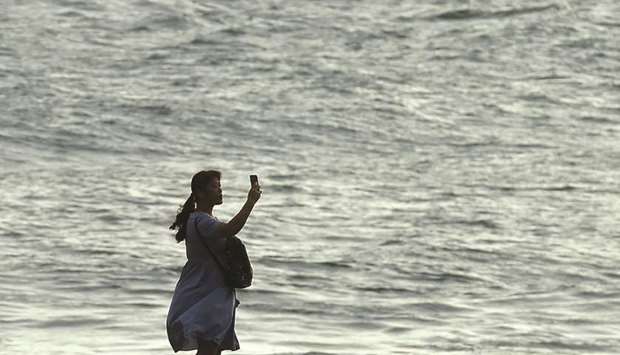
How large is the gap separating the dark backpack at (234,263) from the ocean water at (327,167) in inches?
212

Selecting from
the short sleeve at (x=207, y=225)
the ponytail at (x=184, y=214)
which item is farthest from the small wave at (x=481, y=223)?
the short sleeve at (x=207, y=225)

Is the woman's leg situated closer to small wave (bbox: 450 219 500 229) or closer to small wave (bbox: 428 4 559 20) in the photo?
small wave (bbox: 450 219 500 229)

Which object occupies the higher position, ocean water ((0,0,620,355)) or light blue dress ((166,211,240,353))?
light blue dress ((166,211,240,353))

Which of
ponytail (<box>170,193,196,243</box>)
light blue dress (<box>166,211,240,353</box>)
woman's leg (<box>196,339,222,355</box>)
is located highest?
ponytail (<box>170,193,196,243</box>)

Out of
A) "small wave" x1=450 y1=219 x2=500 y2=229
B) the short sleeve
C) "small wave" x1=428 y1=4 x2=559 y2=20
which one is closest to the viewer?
the short sleeve

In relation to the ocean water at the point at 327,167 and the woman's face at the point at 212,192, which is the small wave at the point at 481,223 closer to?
the ocean water at the point at 327,167

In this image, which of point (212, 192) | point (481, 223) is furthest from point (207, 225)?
point (481, 223)

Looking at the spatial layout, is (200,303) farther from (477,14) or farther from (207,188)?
(477,14)

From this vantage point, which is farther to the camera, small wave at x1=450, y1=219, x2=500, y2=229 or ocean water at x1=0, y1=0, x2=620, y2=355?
small wave at x1=450, y1=219, x2=500, y2=229

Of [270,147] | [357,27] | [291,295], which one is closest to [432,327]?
[291,295]

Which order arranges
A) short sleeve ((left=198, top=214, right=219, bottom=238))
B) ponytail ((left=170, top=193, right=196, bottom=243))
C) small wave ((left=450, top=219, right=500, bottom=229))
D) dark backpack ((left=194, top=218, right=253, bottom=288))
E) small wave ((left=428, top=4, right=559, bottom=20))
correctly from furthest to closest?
small wave ((left=428, top=4, right=559, bottom=20)) → small wave ((left=450, top=219, right=500, bottom=229)) → ponytail ((left=170, top=193, right=196, bottom=243)) → dark backpack ((left=194, top=218, right=253, bottom=288)) → short sleeve ((left=198, top=214, right=219, bottom=238))

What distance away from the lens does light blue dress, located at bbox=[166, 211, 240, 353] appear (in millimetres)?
10523

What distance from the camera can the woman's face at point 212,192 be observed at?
34.4ft

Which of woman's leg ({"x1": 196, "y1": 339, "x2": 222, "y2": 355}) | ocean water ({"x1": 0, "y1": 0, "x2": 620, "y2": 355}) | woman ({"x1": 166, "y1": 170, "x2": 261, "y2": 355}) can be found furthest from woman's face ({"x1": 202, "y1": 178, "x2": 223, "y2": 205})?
ocean water ({"x1": 0, "y1": 0, "x2": 620, "y2": 355})
